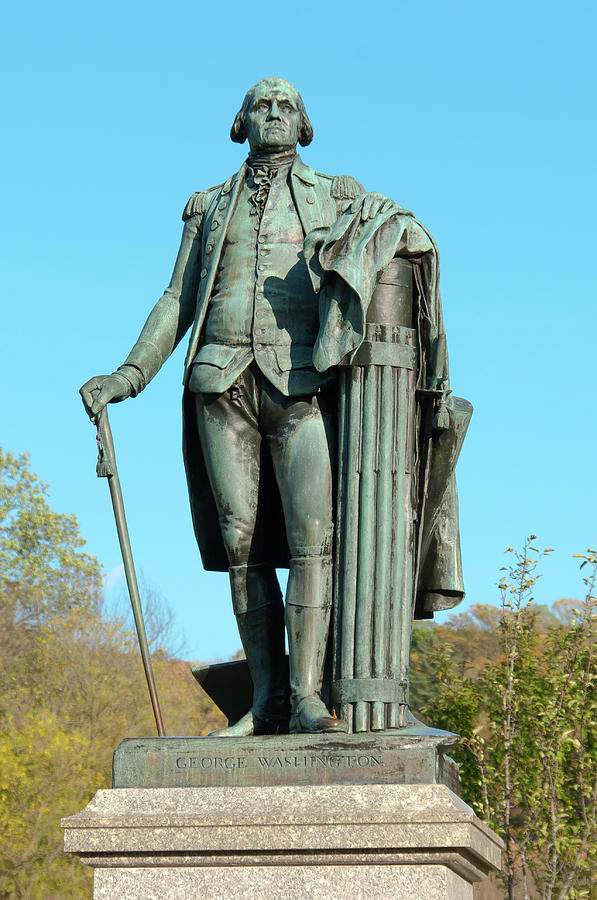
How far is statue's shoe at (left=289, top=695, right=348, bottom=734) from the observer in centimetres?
594

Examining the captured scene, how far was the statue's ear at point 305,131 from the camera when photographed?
23.7 feet

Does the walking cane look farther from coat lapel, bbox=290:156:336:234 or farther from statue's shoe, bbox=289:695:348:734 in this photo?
coat lapel, bbox=290:156:336:234

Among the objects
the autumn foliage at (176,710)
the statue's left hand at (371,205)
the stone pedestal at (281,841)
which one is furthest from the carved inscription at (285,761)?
the autumn foliage at (176,710)

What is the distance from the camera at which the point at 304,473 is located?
6.40m

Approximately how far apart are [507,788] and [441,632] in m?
41.7

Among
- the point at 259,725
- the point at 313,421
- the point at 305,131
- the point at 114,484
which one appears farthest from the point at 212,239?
the point at 259,725

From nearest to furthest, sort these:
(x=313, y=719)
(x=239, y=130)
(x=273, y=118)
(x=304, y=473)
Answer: (x=313, y=719) < (x=304, y=473) < (x=273, y=118) < (x=239, y=130)

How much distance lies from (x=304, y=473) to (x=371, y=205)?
1.31m

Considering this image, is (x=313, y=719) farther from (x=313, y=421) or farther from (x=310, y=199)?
(x=310, y=199)

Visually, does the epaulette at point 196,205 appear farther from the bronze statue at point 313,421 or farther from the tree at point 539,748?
the tree at point 539,748

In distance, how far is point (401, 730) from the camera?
605 centimetres

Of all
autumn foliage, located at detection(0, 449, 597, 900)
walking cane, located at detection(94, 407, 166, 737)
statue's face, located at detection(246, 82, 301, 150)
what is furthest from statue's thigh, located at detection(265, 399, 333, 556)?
autumn foliage, located at detection(0, 449, 597, 900)

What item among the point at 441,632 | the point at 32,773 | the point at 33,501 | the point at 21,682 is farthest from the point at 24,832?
the point at 441,632

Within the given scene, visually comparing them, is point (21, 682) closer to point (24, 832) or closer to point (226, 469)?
point (24, 832)
